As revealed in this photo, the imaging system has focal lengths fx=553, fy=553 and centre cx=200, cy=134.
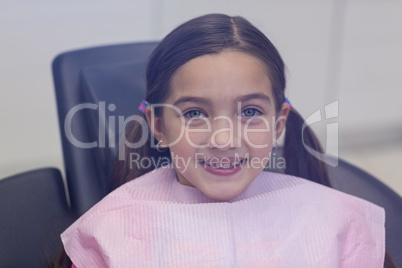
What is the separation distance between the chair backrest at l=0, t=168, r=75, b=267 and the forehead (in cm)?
30

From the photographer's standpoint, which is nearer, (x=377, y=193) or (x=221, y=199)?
(x=221, y=199)

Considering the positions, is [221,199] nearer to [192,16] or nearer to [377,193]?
[377,193]

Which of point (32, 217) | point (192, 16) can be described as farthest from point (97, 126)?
point (192, 16)

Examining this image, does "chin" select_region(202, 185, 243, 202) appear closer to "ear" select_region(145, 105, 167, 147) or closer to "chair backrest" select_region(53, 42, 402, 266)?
"ear" select_region(145, 105, 167, 147)

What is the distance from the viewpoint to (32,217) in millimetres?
841

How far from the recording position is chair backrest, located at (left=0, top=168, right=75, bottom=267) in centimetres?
79

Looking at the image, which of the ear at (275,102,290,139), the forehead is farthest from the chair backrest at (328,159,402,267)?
the forehead

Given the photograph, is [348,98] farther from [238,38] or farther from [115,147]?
[238,38]

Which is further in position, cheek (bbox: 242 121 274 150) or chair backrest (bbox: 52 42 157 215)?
chair backrest (bbox: 52 42 157 215)

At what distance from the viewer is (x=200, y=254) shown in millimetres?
635

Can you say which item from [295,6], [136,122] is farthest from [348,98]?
[136,122]

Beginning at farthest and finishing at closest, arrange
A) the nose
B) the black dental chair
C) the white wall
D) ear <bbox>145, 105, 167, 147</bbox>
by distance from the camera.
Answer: the white wall < the black dental chair < ear <bbox>145, 105, 167, 147</bbox> < the nose

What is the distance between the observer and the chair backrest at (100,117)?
2.96 feet

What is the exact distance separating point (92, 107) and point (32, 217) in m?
0.22
